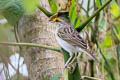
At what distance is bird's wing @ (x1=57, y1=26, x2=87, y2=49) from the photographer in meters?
1.96

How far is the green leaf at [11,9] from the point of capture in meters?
1.11

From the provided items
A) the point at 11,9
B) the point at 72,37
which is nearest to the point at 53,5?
the point at 11,9

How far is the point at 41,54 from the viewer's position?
169cm

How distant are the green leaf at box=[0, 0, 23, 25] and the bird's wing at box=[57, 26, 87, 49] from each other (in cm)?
78

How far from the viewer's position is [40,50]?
171 centimetres

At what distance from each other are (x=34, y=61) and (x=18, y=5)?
0.60 meters

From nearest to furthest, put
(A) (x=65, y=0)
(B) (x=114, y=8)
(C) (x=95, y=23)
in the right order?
1. (A) (x=65, y=0)
2. (C) (x=95, y=23)
3. (B) (x=114, y=8)

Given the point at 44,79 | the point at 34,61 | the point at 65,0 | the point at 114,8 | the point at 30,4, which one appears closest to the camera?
the point at 30,4

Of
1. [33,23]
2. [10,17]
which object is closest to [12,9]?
[10,17]

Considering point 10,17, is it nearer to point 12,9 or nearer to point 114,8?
point 12,9

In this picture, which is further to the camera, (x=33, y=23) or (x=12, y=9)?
(x=33, y=23)

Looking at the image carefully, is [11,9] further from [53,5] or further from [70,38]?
[70,38]

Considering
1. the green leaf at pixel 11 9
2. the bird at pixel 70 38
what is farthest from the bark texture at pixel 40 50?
the green leaf at pixel 11 9

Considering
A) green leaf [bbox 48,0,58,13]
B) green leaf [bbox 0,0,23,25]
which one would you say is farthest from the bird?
green leaf [bbox 0,0,23,25]
